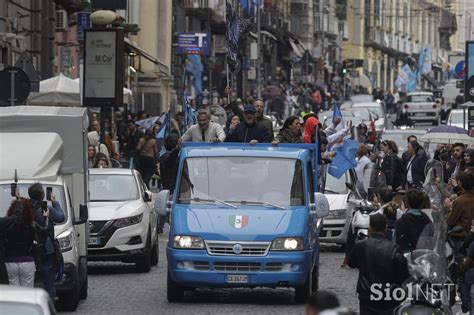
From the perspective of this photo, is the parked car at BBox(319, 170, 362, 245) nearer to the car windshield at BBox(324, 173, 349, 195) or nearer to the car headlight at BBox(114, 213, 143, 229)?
the car windshield at BBox(324, 173, 349, 195)

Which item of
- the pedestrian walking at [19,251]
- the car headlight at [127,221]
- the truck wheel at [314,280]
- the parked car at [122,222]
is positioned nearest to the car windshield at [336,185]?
the parked car at [122,222]

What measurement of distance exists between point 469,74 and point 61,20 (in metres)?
15.6

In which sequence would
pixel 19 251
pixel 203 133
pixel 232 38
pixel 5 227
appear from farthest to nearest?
pixel 232 38 < pixel 203 133 < pixel 19 251 < pixel 5 227

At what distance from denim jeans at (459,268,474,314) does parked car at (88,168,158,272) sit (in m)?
6.74

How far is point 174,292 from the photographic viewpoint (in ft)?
61.4

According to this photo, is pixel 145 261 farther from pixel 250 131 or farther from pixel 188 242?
pixel 188 242

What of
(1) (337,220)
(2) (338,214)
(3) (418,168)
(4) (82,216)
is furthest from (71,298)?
(3) (418,168)

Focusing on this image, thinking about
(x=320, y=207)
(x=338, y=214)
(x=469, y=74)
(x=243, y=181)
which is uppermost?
(x=469, y=74)

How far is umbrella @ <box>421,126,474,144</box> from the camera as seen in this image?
3278 centimetres

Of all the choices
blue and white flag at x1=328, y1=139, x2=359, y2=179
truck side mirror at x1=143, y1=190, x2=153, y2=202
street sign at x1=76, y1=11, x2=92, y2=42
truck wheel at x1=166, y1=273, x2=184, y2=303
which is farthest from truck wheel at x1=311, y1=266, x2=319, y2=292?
street sign at x1=76, y1=11, x2=92, y2=42

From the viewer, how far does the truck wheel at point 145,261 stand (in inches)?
885

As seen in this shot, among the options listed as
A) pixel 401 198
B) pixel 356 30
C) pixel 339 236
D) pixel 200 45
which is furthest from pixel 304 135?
pixel 356 30

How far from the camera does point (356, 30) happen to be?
119m

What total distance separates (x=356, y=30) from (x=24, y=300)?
110 meters
